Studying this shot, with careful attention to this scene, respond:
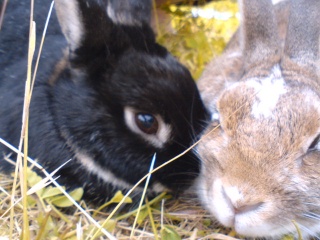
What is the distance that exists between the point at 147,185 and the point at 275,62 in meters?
0.63

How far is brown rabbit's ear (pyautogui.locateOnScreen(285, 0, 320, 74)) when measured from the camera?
77.6 inches

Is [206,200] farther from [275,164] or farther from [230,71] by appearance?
[230,71]

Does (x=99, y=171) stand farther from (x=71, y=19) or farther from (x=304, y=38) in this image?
(x=304, y=38)

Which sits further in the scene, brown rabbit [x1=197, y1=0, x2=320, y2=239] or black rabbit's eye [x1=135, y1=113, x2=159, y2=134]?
black rabbit's eye [x1=135, y1=113, x2=159, y2=134]

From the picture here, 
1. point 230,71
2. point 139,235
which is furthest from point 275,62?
point 139,235

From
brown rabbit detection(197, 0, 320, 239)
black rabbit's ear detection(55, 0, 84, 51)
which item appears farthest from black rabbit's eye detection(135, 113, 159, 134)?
black rabbit's ear detection(55, 0, 84, 51)

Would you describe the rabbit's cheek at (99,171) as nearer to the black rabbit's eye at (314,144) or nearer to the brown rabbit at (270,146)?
the brown rabbit at (270,146)

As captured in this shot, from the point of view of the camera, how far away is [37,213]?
6.15 ft

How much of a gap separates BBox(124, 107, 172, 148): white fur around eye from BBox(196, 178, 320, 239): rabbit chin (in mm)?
203

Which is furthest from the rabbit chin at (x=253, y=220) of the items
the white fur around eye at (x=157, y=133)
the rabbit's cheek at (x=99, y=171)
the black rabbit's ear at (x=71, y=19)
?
the black rabbit's ear at (x=71, y=19)

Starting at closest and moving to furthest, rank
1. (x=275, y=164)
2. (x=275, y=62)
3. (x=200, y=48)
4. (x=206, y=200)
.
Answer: (x=275, y=164) → (x=206, y=200) → (x=275, y=62) → (x=200, y=48)

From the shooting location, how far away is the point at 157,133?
6.00ft

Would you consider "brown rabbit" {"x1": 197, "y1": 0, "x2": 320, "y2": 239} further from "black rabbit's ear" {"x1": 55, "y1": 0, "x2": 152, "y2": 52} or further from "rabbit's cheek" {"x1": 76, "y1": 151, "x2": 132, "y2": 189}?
"black rabbit's ear" {"x1": 55, "y1": 0, "x2": 152, "y2": 52}

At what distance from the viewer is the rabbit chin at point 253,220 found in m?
1.55
